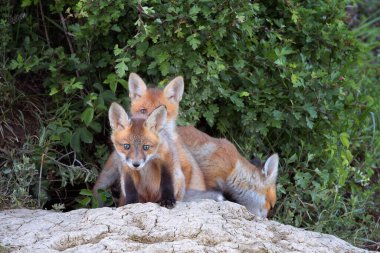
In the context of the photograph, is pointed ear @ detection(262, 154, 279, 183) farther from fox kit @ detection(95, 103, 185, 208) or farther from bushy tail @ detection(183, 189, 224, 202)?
fox kit @ detection(95, 103, 185, 208)

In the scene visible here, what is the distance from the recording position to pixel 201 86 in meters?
7.45

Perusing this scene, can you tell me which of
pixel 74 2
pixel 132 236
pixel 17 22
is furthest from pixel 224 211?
pixel 17 22

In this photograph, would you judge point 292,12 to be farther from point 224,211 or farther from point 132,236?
point 132,236

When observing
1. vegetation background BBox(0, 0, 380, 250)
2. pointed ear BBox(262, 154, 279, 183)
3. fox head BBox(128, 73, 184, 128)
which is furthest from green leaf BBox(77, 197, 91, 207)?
pointed ear BBox(262, 154, 279, 183)

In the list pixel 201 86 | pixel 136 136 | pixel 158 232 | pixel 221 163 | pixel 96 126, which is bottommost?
pixel 221 163

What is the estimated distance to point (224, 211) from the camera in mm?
5812

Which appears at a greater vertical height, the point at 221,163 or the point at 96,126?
the point at 96,126

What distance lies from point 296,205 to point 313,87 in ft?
4.30

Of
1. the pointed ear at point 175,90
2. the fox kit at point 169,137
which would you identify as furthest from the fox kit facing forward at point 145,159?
the pointed ear at point 175,90

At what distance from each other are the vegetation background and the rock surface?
1.24m

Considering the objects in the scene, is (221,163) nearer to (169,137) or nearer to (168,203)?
(169,137)

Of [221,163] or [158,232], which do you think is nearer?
[158,232]

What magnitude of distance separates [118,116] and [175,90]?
4.76 feet

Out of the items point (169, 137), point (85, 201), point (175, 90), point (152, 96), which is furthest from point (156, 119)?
point (152, 96)
